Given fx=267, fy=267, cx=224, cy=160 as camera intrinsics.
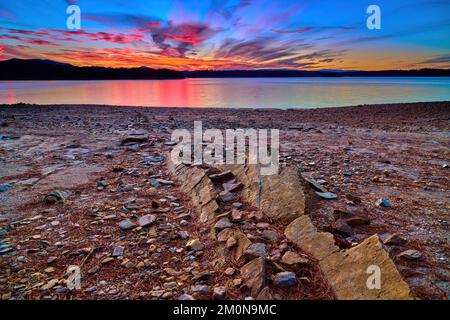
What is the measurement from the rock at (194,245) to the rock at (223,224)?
0.36 meters

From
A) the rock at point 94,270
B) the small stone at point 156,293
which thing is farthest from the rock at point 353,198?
the rock at point 94,270

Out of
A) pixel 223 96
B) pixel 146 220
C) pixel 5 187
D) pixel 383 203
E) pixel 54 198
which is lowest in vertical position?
pixel 146 220

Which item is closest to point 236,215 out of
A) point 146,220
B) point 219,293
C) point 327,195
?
point 146,220

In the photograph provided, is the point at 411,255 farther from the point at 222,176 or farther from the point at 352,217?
the point at 222,176

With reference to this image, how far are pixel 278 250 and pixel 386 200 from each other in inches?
101

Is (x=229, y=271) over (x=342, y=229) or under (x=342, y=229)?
under

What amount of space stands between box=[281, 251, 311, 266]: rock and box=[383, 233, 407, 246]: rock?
3.78 feet

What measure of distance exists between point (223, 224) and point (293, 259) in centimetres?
115

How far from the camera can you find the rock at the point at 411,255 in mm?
3043

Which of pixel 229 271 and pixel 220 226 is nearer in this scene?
pixel 229 271

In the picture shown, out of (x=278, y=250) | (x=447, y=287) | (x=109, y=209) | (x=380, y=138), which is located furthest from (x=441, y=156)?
(x=109, y=209)

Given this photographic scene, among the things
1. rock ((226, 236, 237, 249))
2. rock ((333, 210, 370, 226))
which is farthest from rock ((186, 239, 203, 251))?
rock ((333, 210, 370, 226))

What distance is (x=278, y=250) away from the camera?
132 inches

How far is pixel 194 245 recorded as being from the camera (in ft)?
11.8
